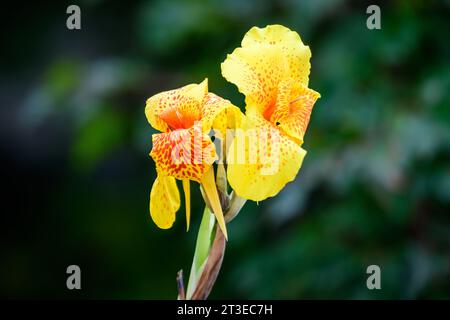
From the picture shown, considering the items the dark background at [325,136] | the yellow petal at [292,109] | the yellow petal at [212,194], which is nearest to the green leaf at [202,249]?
the yellow petal at [212,194]

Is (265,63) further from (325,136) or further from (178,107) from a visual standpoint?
(325,136)

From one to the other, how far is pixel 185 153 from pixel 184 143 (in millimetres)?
13

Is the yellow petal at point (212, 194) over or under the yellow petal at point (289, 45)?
under

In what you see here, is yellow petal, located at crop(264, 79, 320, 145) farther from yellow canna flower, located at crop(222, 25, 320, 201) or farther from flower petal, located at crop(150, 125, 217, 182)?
flower petal, located at crop(150, 125, 217, 182)

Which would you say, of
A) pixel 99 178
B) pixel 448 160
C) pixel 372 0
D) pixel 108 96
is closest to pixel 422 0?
pixel 372 0

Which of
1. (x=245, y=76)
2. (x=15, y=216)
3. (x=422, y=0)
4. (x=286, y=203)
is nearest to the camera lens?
(x=245, y=76)

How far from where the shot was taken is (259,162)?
2.58 feet

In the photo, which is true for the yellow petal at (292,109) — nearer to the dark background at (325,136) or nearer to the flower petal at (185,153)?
the flower petal at (185,153)

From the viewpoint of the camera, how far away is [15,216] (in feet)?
9.68

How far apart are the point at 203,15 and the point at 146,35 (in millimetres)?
203

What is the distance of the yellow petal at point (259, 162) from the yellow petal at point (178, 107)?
7cm

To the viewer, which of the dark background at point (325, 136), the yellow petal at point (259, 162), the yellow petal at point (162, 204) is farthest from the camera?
the dark background at point (325, 136)

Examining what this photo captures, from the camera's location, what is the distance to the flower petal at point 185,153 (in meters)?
0.79

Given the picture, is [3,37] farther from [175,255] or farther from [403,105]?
[403,105]
